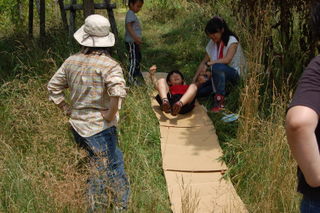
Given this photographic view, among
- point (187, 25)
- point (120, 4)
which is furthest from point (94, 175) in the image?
point (120, 4)

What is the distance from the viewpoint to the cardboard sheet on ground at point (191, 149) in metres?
4.10

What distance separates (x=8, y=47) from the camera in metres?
7.25

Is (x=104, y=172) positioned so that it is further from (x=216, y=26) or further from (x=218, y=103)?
(x=216, y=26)

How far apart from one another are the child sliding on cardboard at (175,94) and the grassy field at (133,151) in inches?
8.4

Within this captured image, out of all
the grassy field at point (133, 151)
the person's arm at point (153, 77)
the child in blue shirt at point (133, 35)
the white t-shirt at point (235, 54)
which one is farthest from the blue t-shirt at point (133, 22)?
the white t-shirt at point (235, 54)

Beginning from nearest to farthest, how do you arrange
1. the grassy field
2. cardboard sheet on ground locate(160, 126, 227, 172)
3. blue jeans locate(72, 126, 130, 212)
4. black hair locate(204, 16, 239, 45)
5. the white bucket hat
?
blue jeans locate(72, 126, 130, 212) → the grassy field → the white bucket hat → cardboard sheet on ground locate(160, 126, 227, 172) → black hair locate(204, 16, 239, 45)

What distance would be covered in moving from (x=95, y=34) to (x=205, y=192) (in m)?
1.58

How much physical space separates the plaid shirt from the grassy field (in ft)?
0.77

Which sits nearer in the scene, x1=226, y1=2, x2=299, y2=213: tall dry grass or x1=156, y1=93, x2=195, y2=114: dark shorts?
x1=226, y1=2, x2=299, y2=213: tall dry grass

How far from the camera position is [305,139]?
1.61m

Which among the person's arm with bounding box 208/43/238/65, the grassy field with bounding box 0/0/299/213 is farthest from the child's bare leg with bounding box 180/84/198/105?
the person's arm with bounding box 208/43/238/65

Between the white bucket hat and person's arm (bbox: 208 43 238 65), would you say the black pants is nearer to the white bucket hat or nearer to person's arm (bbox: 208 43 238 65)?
person's arm (bbox: 208 43 238 65)

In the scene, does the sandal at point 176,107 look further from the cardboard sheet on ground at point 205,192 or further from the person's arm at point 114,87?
the person's arm at point 114,87

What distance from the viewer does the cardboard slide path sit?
3.44 meters
